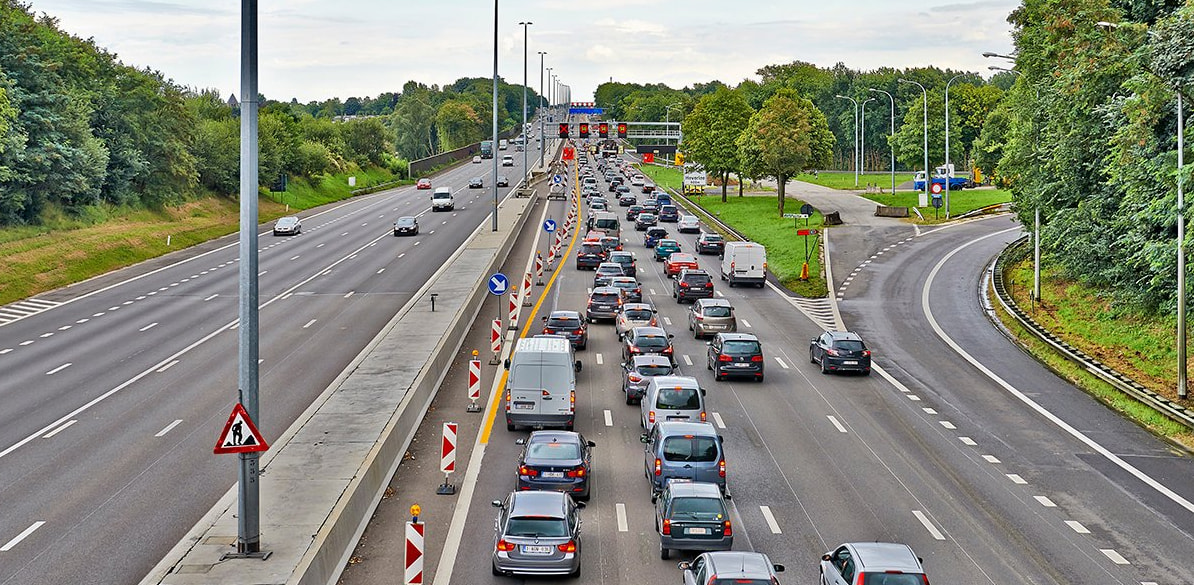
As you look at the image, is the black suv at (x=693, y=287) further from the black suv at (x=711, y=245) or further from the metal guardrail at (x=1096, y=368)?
the black suv at (x=711, y=245)

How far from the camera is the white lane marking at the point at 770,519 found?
71.3ft

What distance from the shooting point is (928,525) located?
73.2ft

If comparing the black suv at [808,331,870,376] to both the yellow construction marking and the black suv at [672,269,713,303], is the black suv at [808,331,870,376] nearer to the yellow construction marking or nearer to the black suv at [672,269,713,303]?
the yellow construction marking

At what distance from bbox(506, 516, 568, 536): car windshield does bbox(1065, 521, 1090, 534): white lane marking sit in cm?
1026

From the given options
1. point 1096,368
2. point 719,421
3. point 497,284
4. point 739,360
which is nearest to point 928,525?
point 719,421

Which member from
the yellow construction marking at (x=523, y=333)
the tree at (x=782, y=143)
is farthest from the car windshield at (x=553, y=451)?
the tree at (x=782, y=143)

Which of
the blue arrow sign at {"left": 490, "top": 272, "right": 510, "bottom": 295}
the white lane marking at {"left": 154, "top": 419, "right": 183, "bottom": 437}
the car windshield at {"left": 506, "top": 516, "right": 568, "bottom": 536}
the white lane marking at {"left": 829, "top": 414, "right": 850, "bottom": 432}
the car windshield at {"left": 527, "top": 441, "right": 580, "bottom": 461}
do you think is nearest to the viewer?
the car windshield at {"left": 506, "top": 516, "right": 568, "bottom": 536}

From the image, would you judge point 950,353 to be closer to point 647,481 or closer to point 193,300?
point 647,481

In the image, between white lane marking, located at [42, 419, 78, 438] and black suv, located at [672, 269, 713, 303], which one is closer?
white lane marking, located at [42, 419, 78, 438]

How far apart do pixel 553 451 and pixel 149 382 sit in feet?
53.4

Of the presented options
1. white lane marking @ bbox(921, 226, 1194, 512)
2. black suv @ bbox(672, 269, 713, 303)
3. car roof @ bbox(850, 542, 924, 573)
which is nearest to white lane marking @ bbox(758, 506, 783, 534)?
car roof @ bbox(850, 542, 924, 573)

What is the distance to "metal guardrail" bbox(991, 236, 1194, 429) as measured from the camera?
3150cm

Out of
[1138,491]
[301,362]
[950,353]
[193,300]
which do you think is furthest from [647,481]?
[193,300]

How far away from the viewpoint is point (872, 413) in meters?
32.6
